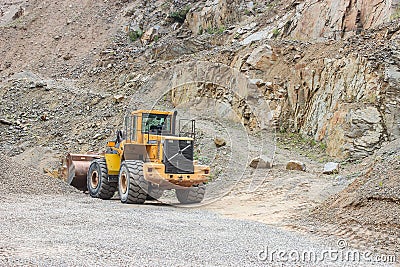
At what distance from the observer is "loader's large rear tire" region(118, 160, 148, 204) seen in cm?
1180

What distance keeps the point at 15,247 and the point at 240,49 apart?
1907 cm

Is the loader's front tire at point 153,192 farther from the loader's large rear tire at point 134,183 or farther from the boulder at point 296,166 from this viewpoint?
the boulder at point 296,166

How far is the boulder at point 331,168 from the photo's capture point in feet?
49.7

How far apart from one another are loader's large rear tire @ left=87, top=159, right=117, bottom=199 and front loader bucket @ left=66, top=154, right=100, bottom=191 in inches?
38.7

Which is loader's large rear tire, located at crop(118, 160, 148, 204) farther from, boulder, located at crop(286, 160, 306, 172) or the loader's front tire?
boulder, located at crop(286, 160, 306, 172)

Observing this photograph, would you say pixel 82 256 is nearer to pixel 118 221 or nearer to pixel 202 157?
pixel 118 221

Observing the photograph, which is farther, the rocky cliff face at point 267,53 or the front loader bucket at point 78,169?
the rocky cliff face at point 267,53

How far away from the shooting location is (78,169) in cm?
1498

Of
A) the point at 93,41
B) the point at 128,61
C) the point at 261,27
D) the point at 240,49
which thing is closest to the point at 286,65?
the point at 240,49

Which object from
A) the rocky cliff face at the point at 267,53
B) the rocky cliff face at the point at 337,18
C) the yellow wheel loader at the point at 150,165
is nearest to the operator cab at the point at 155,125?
the yellow wheel loader at the point at 150,165

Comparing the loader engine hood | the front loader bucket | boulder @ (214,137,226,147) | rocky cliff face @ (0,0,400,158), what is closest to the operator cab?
the loader engine hood

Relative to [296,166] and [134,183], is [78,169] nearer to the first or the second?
[134,183]

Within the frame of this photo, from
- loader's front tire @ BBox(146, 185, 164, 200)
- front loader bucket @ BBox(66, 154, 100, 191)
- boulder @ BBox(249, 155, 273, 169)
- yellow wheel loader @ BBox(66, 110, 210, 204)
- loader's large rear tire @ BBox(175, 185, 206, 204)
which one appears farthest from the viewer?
boulder @ BBox(249, 155, 273, 169)

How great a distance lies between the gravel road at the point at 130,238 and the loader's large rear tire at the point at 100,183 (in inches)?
82.7
